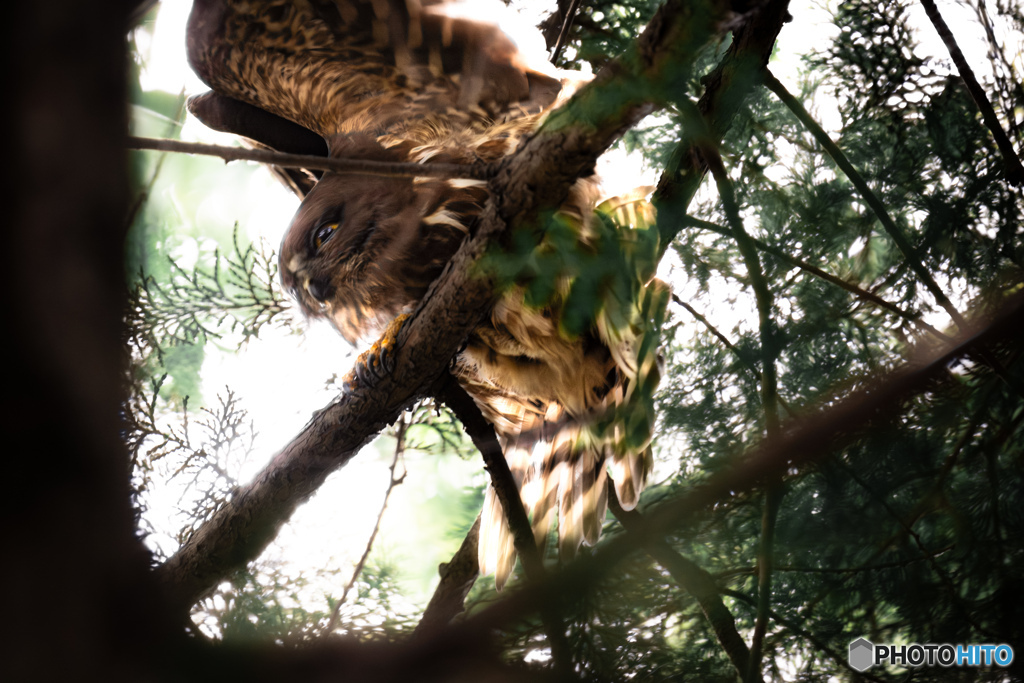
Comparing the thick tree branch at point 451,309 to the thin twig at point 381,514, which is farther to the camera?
the thin twig at point 381,514

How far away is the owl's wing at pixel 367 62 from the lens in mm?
1558

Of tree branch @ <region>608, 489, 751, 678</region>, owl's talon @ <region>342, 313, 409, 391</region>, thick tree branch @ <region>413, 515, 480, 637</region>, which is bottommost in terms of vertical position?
tree branch @ <region>608, 489, 751, 678</region>

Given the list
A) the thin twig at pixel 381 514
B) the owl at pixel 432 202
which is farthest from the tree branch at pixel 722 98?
the thin twig at pixel 381 514

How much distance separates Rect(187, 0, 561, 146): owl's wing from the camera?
1.56m

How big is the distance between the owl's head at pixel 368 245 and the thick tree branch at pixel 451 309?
0.74ft

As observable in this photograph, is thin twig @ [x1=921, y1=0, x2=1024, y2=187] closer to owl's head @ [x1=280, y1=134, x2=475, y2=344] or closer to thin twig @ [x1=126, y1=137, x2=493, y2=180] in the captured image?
thin twig @ [x1=126, y1=137, x2=493, y2=180]

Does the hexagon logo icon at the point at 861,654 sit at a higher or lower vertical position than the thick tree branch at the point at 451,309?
lower

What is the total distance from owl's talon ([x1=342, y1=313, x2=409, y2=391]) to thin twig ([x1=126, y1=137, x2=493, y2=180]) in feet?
1.42

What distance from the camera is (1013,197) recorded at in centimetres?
84

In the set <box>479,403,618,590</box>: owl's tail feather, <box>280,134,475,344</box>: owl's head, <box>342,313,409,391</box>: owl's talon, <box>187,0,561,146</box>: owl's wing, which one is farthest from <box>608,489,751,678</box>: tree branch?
<box>187,0,561,146</box>: owl's wing

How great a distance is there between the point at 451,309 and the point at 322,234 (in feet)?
1.88

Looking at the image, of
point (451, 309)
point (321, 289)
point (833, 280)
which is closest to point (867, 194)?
point (833, 280)

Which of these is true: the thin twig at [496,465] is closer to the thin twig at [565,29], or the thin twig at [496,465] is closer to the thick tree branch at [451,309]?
the thick tree branch at [451,309]

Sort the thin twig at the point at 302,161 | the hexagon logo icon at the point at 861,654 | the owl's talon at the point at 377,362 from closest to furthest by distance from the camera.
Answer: the thin twig at the point at 302,161 < the hexagon logo icon at the point at 861,654 < the owl's talon at the point at 377,362
